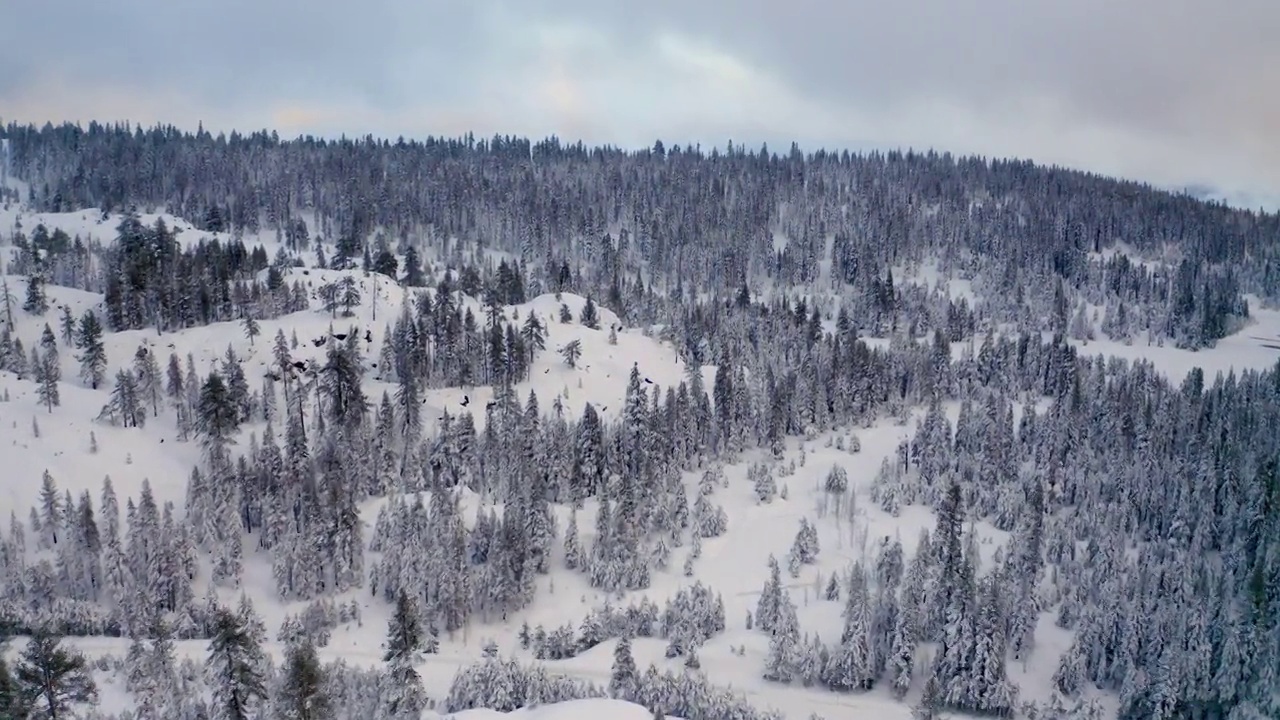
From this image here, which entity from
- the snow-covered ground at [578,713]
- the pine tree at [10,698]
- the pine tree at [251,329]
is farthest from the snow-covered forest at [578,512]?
the snow-covered ground at [578,713]

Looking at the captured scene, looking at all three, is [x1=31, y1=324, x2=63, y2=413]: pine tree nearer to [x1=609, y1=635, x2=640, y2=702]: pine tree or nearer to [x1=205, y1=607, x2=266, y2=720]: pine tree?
[x1=205, y1=607, x2=266, y2=720]: pine tree

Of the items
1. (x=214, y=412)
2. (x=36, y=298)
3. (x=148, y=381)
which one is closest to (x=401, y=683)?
(x=214, y=412)

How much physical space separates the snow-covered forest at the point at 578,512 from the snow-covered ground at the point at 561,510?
40 centimetres

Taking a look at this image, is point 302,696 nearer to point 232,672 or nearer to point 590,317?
point 232,672

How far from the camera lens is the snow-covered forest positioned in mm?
53375

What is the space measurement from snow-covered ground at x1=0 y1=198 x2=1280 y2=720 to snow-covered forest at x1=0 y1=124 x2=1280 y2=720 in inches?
15.9

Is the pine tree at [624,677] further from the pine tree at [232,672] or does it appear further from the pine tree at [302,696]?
the pine tree at [232,672]

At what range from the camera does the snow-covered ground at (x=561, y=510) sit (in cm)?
5991

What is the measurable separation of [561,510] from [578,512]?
5.53 ft

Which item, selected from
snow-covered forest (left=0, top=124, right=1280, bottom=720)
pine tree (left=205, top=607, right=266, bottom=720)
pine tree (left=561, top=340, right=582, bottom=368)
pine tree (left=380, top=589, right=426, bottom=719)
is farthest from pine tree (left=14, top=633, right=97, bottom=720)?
pine tree (left=561, top=340, right=582, bottom=368)

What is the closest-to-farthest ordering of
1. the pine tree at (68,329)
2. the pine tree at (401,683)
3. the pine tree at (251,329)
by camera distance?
the pine tree at (401,683) < the pine tree at (251,329) < the pine tree at (68,329)

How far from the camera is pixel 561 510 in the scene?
83.4 meters

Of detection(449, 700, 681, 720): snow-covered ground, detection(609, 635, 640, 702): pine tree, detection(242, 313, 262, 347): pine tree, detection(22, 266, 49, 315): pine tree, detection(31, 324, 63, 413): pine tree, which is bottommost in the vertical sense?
detection(609, 635, 640, 702): pine tree

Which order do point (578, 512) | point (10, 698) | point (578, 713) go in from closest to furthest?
1. point (10, 698)
2. point (578, 713)
3. point (578, 512)
